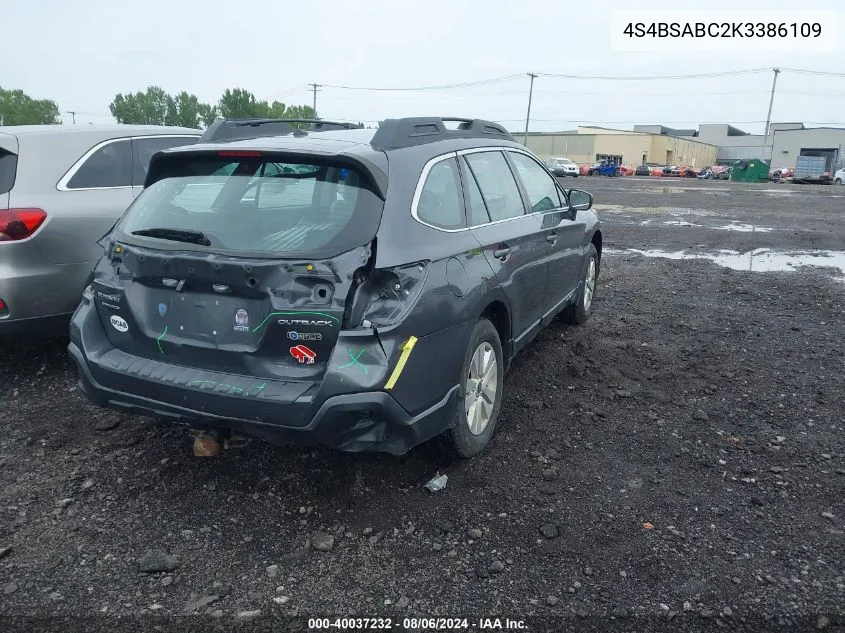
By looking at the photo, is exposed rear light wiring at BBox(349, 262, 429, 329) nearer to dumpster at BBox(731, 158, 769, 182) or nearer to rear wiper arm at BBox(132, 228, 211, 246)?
rear wiper arm at BBox(132, 228, 211, 246)

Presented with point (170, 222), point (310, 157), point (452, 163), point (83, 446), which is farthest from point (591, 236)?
point (83, 446)

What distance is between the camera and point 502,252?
3791 mm

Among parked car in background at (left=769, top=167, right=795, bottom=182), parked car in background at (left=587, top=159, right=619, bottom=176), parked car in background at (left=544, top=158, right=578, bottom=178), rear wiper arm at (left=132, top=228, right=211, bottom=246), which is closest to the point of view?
rear wiper arm at (left=132, top=228, right=211, bottom=246)

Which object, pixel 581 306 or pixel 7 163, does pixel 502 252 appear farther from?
pixel 7 163

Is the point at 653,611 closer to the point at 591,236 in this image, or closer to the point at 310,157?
the point at 310,157

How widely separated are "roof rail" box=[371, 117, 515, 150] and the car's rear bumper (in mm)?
1056

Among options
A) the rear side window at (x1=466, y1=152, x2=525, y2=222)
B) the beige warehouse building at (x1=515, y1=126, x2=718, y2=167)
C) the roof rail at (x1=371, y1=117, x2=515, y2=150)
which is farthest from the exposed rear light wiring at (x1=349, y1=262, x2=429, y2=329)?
the beige warehouse building at (x1=515, y1=126, x2=718, y2=167)

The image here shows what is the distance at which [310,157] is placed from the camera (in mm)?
3117

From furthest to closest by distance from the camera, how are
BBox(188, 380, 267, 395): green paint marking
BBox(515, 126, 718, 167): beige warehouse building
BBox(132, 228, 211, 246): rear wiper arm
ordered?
BBox(515, 126, 718, 167): beige warehouse building → BBox(132, 228, 211, 246): rear wiper arm → BBox(188, 380, 267, 395): green paint marking

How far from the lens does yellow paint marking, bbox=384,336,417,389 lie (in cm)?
285

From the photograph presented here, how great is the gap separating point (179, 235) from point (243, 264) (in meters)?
0.49

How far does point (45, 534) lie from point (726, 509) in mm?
3219

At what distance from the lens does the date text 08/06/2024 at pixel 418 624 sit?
2512 millimetres

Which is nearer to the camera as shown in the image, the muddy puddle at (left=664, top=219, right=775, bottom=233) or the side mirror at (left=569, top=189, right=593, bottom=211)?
the side mirror at (left=569, top=189, right=593, bottom=211)
